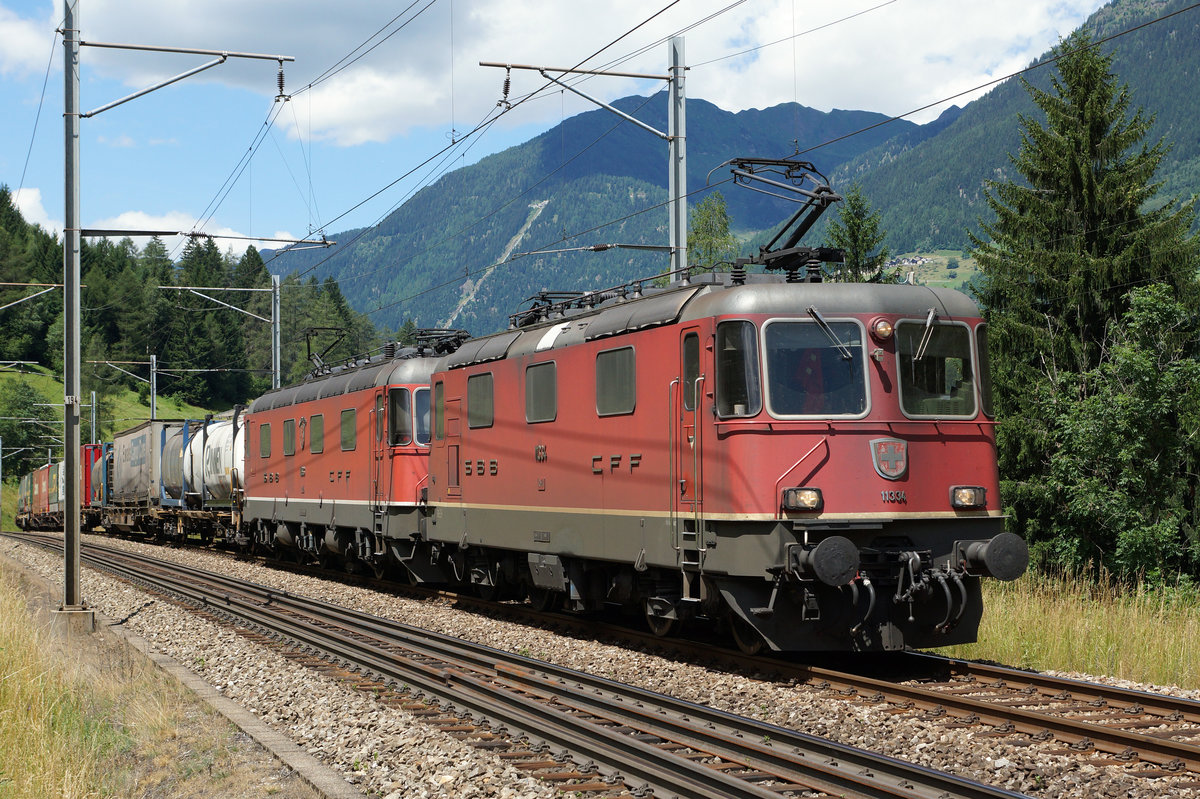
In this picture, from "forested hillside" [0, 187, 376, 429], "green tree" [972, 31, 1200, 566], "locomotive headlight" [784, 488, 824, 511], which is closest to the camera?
"locomotive headlight" [784, 488, 824, 511]

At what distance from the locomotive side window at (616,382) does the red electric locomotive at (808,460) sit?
0.09 feet

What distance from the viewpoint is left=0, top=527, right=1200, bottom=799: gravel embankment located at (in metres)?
Result: 7.57

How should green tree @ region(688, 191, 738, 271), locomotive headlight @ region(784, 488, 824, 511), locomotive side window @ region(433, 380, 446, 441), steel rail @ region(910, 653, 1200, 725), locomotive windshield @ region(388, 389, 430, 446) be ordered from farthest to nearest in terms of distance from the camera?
green tree @ region(688, 191, 738, 271)
locomotive windshield @ region(388, 389, 430, 446)
locomotive side window @ region(433, 380, 446, 441)
locomotive headlight @ region(784, 488, 824, 511)
steel rail @ region(910, 653, 1200, 725)

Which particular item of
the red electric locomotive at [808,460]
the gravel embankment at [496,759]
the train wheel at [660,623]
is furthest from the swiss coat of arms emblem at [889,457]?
the train wheel at [660,623]

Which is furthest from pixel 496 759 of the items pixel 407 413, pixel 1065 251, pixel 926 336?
pixel 1065 251

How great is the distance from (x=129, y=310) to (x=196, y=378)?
10570 millimetres

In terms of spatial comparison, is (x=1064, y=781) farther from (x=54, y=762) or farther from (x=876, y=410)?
(x=54, y=762)

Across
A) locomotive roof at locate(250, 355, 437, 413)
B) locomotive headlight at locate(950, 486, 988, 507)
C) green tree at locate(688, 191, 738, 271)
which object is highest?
green tree at locate(688, 191, 738, 271)

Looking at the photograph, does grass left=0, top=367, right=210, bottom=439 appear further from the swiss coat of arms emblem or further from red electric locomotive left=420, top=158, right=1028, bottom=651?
the swiss coat of arms emblem

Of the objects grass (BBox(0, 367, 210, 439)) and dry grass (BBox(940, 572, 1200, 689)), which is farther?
grass (BBox(0, 367, 210, 439))

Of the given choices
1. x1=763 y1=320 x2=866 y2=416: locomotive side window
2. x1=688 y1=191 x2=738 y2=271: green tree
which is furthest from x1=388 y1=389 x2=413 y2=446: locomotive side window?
x1=688 y1=191 x2=738 y2=271: green tree

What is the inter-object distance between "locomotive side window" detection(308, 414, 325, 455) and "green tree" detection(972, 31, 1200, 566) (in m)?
17.3

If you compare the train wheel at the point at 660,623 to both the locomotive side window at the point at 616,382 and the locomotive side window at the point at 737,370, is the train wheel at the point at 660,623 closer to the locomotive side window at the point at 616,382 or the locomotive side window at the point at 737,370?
the locomotive side window at the point at 616,382

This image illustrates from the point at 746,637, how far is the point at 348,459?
1235 cm
